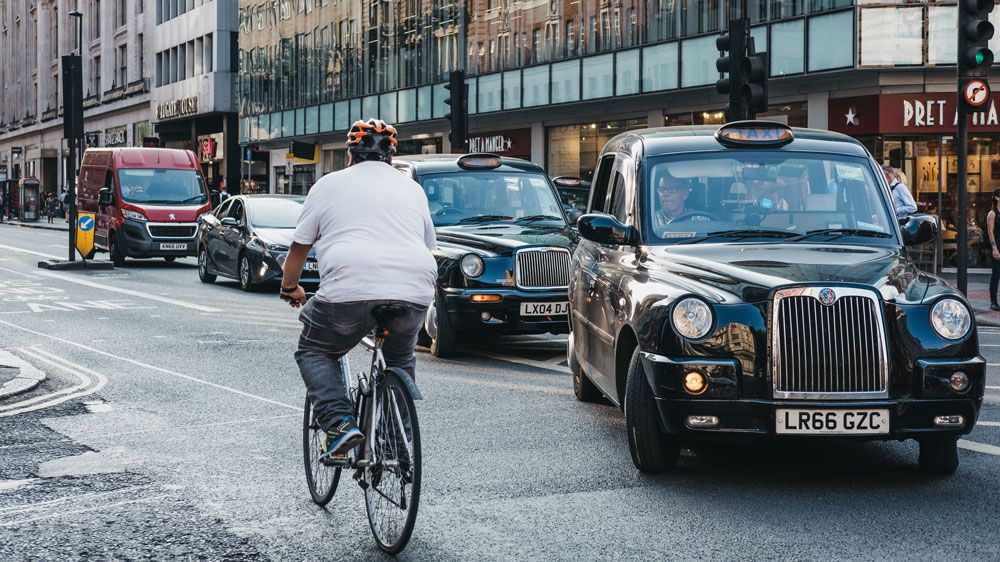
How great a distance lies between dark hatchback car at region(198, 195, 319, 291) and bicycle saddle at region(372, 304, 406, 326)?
13.7m

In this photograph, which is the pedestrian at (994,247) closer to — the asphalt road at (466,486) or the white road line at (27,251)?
the asphalt road at (466,486)

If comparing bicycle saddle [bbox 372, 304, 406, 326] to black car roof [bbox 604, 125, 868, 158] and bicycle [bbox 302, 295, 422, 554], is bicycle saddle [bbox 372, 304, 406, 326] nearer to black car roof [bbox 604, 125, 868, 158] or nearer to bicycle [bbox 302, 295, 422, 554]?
bicycle [bbox 302, 295, 422, 554]

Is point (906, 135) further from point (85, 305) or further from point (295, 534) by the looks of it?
point (295, 534)

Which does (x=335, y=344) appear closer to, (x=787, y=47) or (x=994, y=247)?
(x=994, y=247)

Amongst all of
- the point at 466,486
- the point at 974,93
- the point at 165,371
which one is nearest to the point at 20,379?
the point at 165,371

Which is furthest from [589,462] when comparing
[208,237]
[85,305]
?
[208,237]

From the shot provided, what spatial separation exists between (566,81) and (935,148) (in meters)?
10.6

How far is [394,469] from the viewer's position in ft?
17.0

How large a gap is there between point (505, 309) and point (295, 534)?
20.4ft

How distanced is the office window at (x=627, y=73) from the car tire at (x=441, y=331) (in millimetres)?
20043

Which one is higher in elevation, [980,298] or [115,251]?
[115,251]

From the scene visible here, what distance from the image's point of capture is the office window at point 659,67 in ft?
98.5

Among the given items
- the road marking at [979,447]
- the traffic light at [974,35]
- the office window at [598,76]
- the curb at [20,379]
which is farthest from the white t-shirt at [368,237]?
the office window at [598,76]

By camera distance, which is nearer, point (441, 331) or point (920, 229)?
point (920, 229)
